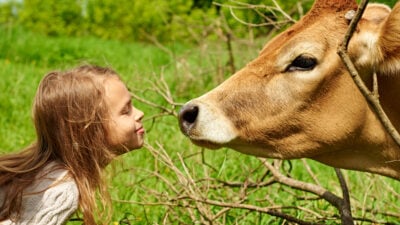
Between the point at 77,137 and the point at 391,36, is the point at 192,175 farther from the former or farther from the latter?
the point at 391,36

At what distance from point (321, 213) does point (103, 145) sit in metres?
1.64

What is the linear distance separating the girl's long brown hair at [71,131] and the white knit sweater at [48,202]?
106 millimetres

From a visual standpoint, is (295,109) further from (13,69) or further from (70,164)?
(13,69)

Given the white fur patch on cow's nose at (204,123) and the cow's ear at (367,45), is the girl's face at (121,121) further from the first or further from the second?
the cow's ear at (367,45)

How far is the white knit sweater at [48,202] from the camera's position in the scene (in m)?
3.14

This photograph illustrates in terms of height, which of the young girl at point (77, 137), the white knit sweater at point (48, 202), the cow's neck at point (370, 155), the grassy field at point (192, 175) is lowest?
the grassy field at point (192, 175)

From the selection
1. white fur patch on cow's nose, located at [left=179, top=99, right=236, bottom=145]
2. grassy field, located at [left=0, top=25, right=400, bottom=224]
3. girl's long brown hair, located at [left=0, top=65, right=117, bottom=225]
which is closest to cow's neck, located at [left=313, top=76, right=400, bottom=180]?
white fur patch on cow's nose, located at [left=179, top=99, right=236, bottom=145]

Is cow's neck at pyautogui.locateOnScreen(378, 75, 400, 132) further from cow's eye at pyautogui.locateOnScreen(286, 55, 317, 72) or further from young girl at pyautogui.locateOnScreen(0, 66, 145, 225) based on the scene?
young girl at pyautogui.locateOnScreen(0, 66, 145, 225)

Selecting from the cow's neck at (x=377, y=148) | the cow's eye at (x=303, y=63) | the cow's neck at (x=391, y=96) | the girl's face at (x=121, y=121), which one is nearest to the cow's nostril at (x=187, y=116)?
the girl's face at (x=121, y=121)

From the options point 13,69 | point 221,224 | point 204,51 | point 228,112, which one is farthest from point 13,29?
point 228,112

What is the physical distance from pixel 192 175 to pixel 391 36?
232 centimetres

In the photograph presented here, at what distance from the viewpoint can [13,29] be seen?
39.9ft

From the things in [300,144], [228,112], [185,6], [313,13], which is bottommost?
[185,6]

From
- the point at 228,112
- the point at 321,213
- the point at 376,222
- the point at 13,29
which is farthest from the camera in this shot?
the point at 13,29
